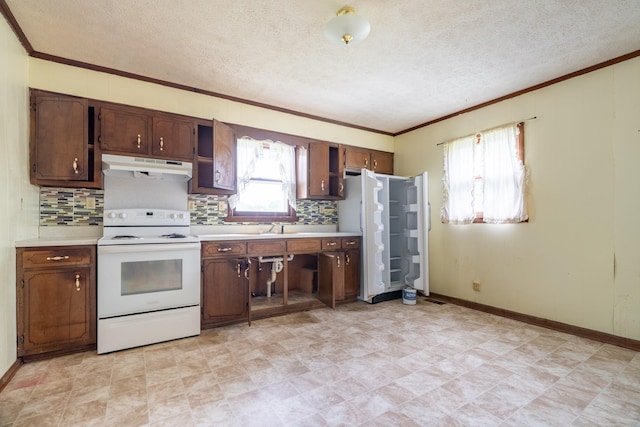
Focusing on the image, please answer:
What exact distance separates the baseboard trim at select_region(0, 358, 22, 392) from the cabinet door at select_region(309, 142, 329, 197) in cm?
309

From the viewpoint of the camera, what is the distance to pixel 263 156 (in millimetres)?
3898

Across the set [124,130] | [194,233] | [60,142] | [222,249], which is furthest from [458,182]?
[60,142]

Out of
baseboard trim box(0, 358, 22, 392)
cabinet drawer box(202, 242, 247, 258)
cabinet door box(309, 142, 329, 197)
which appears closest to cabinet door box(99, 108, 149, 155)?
cabinet drawer box(202, 242, 247, 258)

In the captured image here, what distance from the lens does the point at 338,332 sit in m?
2.96

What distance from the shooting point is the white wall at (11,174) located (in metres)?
2.06

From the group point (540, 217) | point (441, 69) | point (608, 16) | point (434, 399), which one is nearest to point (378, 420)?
point (434, 399)

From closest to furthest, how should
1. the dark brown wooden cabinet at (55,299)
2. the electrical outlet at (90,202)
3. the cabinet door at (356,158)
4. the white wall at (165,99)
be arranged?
the dark brown wooden cabinet at (55,299) → the white wall at (165,99) → the electrical outlet at (90,202) → the cabinet door at (356,158)

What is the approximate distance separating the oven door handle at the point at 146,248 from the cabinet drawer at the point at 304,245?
3.52ft

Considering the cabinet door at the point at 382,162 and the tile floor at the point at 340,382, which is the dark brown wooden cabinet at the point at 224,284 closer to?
the tile floor at the point at 340,382

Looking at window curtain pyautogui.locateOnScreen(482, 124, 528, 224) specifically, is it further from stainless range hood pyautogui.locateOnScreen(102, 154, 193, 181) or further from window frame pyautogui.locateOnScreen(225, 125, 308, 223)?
stainless range hood pyautogui.locateOnScreen(102, 154, 193, 181)

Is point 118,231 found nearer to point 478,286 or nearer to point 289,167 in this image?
point 289,167

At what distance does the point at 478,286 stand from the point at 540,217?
1121 mm

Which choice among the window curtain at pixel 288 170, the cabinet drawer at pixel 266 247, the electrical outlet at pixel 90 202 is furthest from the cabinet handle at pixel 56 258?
the window curtain at pixel 288 170

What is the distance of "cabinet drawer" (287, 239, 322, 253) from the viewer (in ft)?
11.7
